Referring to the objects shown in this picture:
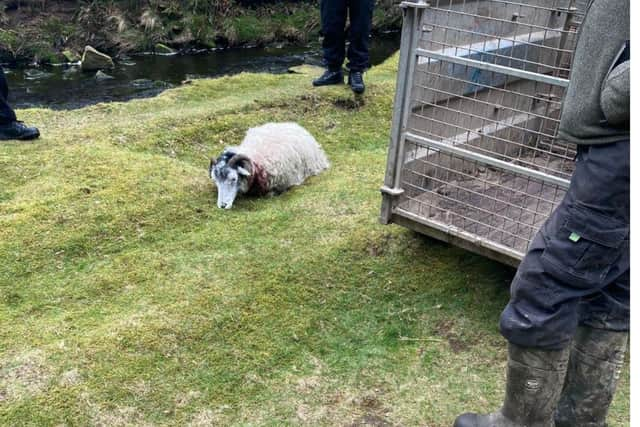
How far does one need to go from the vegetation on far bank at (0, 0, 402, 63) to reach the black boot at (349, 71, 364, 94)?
281 inches

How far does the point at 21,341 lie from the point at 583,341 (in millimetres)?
2974

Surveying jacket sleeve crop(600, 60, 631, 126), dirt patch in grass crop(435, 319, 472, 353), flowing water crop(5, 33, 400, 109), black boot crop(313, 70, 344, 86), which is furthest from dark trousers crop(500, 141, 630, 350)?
flowing water crop(5, 33, 400, 109)

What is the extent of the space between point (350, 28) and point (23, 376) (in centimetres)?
563

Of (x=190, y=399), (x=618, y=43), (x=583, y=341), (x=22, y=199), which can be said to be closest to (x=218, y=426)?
(x=190, y=399)

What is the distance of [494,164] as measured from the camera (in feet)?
11.4

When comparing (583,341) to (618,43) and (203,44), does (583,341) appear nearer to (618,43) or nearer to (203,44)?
(618,43)

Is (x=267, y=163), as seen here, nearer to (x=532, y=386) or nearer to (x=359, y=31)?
(x=359, y=31)

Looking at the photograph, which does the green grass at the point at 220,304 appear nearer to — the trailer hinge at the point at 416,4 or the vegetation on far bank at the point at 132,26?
the trailer hinge at the point at 416,4

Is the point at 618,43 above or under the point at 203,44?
above

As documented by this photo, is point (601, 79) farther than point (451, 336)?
No

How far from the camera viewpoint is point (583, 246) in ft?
7.35

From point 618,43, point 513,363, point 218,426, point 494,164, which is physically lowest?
point 218,426

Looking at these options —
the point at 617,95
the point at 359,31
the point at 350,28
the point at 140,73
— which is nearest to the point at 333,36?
the point at 350,28

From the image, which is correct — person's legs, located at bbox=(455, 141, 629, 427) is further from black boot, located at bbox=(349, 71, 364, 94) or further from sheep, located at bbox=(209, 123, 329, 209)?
black boot, located at bbox=(349, 71, 364, 94)
